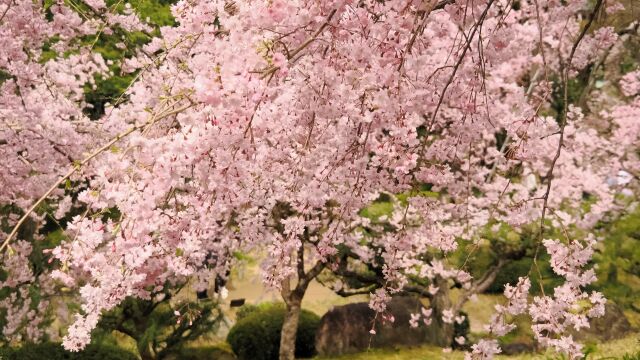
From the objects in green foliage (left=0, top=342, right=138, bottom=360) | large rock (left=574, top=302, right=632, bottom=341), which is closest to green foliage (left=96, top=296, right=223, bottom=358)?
green foliage (left=0, top=342, right=138, bottom=360)

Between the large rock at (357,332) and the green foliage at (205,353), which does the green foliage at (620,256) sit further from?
the green foliage at (205,353)

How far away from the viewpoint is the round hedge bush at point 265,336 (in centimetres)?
1018

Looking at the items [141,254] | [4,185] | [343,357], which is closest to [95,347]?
[4,185]

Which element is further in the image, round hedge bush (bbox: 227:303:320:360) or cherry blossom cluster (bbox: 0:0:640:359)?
round hedge bush (bbox: 227:303:320:360)

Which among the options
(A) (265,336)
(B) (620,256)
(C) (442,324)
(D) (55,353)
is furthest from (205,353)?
(B) (620,256)

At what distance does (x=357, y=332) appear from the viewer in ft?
32.0

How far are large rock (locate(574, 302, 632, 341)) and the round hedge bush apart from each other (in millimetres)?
5296

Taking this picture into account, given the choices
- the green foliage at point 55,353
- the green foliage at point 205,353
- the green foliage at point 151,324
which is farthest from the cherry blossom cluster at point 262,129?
the green foliage at point 205,353

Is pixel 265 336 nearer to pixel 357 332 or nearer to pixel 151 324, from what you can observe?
pixel 357 332

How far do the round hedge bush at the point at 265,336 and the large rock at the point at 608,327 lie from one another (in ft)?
17.4

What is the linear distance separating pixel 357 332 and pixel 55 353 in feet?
16.5

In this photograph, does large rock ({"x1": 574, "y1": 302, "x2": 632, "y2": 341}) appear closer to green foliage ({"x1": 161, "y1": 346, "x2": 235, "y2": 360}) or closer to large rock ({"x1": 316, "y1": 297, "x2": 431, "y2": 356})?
large rock ({"x1": 316, "y1": 297, "x2": 431, "y2": 356})

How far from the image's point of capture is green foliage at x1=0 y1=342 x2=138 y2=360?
6.77 metres

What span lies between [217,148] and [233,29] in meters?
0.57
